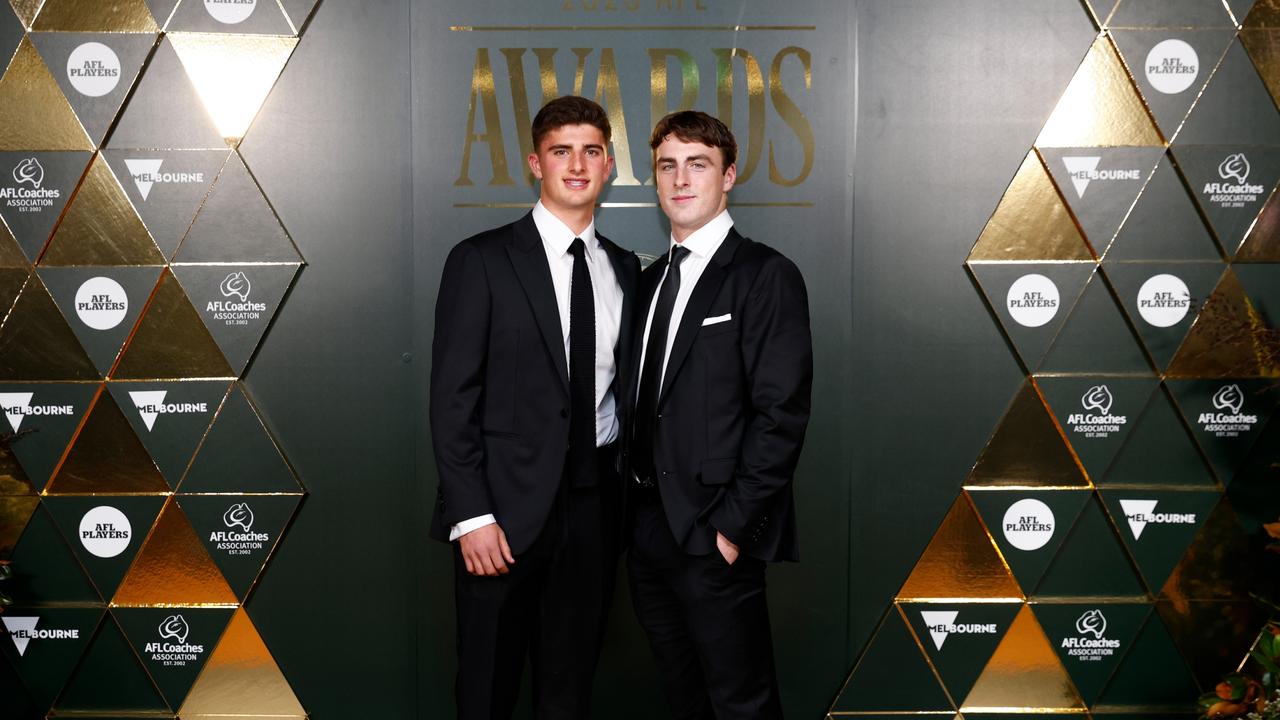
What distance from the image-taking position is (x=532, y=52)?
288cm

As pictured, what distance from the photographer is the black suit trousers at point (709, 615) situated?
226 centimetres

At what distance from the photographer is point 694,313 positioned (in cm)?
227

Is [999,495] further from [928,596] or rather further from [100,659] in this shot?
[100,659]

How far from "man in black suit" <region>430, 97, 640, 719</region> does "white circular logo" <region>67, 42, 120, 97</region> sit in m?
1.34

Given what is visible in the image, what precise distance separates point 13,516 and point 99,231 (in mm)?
885

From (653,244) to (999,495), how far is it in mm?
1287

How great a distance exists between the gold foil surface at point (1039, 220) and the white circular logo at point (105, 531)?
9.16 feet

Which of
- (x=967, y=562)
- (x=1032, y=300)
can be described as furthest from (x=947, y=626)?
(x=1032, y=300)

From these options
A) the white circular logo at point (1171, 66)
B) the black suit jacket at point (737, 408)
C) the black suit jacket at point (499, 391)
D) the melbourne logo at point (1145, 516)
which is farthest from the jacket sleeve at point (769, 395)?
the white circular logo at point (1171, 66)

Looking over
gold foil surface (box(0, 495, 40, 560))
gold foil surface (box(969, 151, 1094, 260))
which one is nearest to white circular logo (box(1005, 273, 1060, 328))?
gold foil surface (box(969, 151, 1094, 260))

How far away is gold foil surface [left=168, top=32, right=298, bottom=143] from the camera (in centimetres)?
288

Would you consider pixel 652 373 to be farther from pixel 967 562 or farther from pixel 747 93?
pixel 967 562

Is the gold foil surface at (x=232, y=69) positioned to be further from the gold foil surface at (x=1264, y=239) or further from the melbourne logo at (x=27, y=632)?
the gold foil surface at (x=1264, y=239)

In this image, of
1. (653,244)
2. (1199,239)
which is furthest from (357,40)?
(1199,239)
